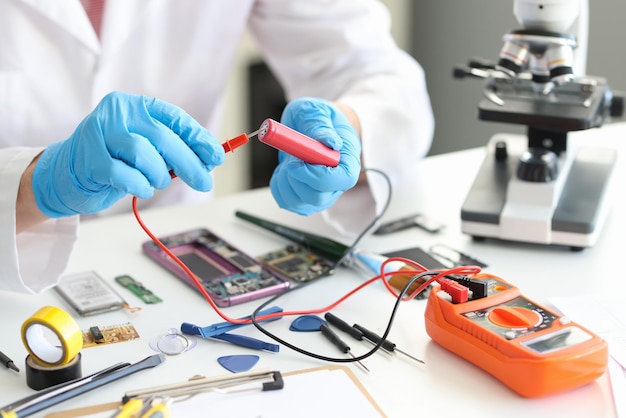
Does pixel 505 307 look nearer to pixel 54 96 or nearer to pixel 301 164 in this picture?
pixel 301 164

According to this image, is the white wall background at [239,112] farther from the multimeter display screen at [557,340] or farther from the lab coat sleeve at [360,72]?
the multimeter display screen at [557,340]

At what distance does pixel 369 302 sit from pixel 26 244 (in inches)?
19.1

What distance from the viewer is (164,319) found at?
3.16 ft

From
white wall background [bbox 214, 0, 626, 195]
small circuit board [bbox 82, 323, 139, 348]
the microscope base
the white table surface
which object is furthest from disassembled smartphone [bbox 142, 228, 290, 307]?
white wall background [bbox 214, 0, 626, 195]

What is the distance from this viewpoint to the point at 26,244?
1.09 meters

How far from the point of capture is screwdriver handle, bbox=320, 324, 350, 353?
2.89 ft

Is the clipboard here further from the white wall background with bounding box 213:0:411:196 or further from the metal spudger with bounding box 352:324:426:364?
the white wall background with bounding box 213:0:411:196

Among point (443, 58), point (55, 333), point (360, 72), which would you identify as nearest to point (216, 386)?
point (55, 333)

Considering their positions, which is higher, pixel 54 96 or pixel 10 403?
pixel 54 96

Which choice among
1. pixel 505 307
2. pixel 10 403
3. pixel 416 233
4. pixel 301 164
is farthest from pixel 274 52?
pixel 10 403

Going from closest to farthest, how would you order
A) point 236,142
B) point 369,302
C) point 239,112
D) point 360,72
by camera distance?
point 236,142 < point 369,302 < point 360,72 < point 239,112

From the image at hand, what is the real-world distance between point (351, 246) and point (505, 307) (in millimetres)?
290

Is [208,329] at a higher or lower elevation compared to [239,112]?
higher

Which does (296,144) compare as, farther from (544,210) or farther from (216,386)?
(544,210)
